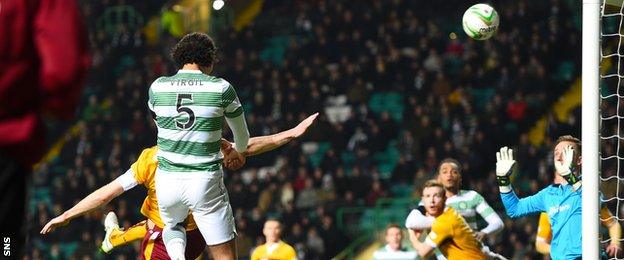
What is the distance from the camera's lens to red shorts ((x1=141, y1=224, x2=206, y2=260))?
8359mm

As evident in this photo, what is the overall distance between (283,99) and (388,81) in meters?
1.85

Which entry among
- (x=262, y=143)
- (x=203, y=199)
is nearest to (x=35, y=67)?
(x=203, y=199)

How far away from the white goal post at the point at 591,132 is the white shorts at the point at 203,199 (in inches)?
86.1

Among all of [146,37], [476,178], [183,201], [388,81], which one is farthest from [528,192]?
[183,201]

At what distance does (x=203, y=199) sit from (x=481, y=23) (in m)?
4.10

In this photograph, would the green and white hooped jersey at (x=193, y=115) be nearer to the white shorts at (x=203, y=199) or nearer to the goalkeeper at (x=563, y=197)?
the white shorts at (x=203, y=199)

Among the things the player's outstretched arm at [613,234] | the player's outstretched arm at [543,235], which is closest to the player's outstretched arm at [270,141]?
the player's outstretched arm at [613,234]

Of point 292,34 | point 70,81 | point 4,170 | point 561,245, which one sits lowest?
point 561,245

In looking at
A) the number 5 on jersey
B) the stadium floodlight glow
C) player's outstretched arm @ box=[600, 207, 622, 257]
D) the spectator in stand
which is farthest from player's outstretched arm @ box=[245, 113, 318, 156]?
the stadium floodlight glow

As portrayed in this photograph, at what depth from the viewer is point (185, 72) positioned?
24.9 feet

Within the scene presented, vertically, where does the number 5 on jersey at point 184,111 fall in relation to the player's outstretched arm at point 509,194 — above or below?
above

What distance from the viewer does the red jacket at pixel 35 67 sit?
3.74m

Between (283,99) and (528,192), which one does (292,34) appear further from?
(528,192)

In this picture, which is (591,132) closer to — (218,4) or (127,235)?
(127,235)
